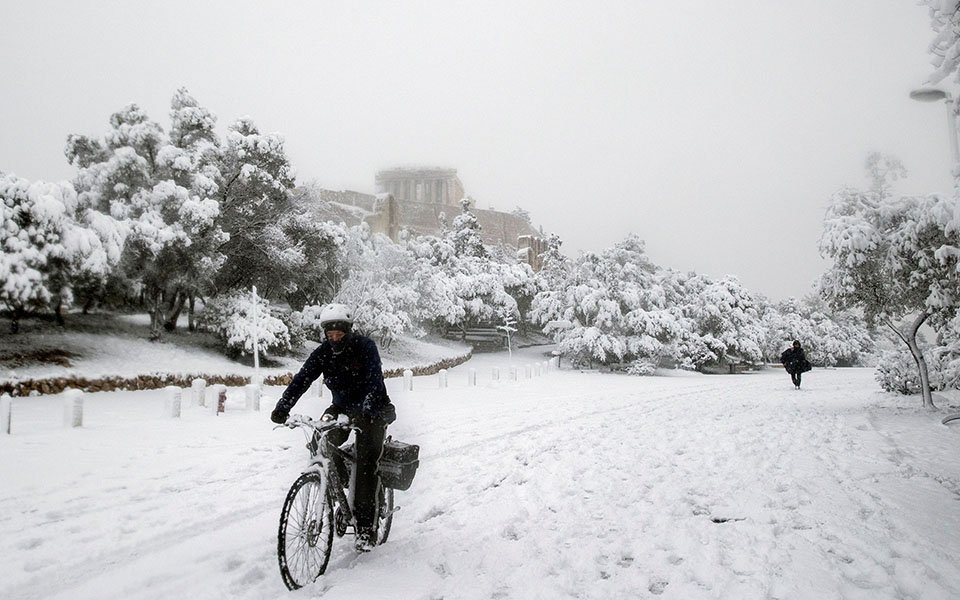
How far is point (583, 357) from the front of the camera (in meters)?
33.3

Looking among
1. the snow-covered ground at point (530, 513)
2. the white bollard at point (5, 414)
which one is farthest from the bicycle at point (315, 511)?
the white bollard at point (5, 414)

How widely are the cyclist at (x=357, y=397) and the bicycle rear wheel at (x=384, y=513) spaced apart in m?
0.12

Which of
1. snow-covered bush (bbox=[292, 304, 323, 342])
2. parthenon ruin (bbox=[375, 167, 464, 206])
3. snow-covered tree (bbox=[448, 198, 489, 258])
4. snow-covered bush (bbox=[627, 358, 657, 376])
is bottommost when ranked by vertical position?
snow-covered bush (bbox=[627, 358, 657, 376])

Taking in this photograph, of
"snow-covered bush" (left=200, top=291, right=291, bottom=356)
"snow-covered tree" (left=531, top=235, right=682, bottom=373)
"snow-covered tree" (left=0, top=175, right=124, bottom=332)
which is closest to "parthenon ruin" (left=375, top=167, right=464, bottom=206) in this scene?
"snow-covered tree" (left=531, top=235, right=682, bottom=373)

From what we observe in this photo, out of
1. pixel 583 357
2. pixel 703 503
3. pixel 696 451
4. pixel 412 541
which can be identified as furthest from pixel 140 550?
pixel 583 357

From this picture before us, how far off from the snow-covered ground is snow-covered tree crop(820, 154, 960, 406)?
9.65 ft

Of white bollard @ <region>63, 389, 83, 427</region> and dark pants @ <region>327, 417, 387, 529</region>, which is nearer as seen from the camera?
dark pants @ <region>327, 417, 387, 529</region>

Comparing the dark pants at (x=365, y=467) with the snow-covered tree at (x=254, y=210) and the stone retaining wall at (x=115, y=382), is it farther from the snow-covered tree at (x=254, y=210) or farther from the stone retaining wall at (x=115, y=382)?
the snow-covered tree at (x=254, y=210)

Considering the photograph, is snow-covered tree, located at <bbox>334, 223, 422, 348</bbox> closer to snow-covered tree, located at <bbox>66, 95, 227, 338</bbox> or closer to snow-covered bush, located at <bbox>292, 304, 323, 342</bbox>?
snow-covered bush, located at <bbox>292, 304, 323, 342</bbox>

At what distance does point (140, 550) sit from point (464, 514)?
2.83 meters

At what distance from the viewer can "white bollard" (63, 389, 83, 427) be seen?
1028cm

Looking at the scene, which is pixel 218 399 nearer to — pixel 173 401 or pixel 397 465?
pixel 173 401

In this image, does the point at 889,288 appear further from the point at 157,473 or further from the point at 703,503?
the point at 157,473

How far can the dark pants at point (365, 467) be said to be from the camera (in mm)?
4066
